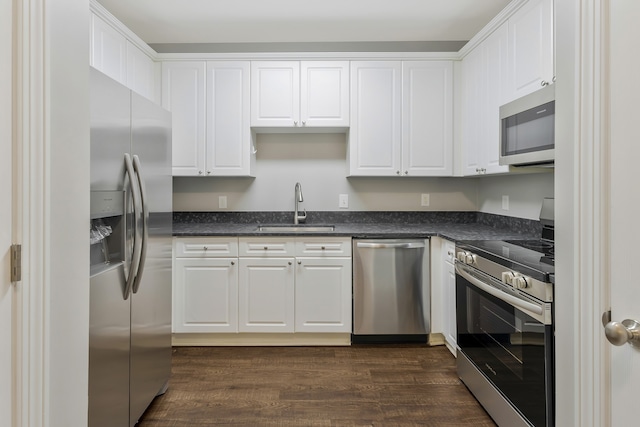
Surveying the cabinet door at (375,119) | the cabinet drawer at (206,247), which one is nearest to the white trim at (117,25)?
the cabinet drawer at (206,247)

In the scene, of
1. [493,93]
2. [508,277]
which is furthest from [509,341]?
[493,93]

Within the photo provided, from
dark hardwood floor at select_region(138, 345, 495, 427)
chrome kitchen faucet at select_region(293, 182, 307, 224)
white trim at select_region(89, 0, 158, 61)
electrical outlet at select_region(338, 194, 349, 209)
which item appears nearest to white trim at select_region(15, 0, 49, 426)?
dark hardwood floor at select_region(138, 345, 495, 427)

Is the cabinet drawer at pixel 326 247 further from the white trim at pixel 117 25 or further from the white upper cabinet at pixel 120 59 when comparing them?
the white trim at pixel 117 25

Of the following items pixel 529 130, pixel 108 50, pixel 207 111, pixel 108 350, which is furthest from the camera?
pixel 207 111

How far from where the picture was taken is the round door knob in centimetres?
73

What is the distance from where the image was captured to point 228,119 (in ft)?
11.0

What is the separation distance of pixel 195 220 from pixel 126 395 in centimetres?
208

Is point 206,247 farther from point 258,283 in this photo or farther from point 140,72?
point 140,72

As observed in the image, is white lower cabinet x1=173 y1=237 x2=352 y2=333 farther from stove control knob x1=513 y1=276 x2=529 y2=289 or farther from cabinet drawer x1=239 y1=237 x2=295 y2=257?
stove control knob x1=513 y1=276 x2=529 y2=289

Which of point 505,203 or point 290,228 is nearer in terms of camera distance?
point 505,203

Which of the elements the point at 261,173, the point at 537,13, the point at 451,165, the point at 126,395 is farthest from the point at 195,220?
the point at 537,13

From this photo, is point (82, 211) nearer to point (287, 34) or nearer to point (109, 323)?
point (109, 323)

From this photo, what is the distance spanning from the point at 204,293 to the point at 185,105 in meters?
1.57

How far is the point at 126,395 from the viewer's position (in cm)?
177
